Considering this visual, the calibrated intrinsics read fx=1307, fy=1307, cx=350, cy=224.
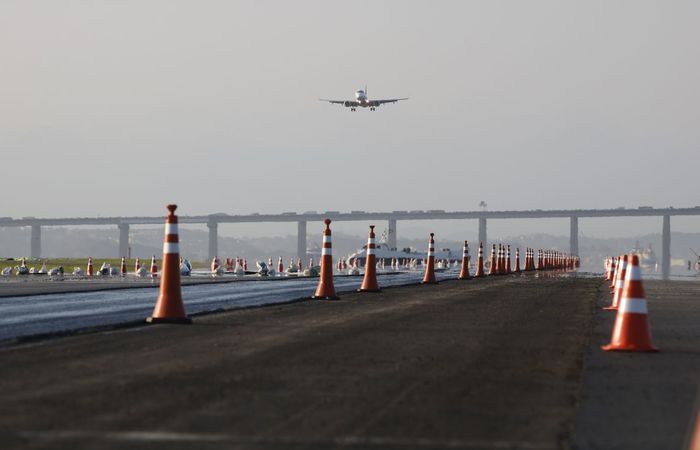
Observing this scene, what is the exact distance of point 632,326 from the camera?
11086 millimetres

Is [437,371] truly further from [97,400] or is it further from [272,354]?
[97,400]

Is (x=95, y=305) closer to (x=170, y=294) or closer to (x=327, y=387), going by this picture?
(x=170, y=294)

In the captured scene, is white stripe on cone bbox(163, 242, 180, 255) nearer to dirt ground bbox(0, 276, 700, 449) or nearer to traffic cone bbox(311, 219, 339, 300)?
dirt ground bbox(0, 276, 700, 449)

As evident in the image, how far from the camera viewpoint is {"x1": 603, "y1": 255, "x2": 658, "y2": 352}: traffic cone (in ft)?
36.0

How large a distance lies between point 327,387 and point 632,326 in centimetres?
418

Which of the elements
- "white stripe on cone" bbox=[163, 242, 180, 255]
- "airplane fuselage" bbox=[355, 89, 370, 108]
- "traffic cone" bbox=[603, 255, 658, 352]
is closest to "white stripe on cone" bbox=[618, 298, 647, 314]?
"traffic cone" bbox=[603, 255, 658, 352]

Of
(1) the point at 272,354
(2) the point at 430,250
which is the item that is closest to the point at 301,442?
(1) the point at 272,354

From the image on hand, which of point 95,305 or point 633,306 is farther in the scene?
point 95,305

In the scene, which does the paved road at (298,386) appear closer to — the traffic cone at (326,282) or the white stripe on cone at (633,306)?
the white stripe on cone at (633,306)

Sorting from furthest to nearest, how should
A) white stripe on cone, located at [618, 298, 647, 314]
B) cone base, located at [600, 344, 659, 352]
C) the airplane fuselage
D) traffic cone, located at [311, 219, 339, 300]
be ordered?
the airplane fuselage < traffic cone, located at [311, 219, 339, 300] < white stripe on cone, located at [618, 298, 647, 314] < cone base, located at [600, 344, 659, 352]

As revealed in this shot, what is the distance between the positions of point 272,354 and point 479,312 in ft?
22.0

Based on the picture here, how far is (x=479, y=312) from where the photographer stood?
1616cm

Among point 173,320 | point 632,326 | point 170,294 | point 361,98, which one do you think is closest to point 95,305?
point 170,294

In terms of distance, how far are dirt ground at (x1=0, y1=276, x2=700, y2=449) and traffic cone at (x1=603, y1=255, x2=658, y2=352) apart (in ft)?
0.68
